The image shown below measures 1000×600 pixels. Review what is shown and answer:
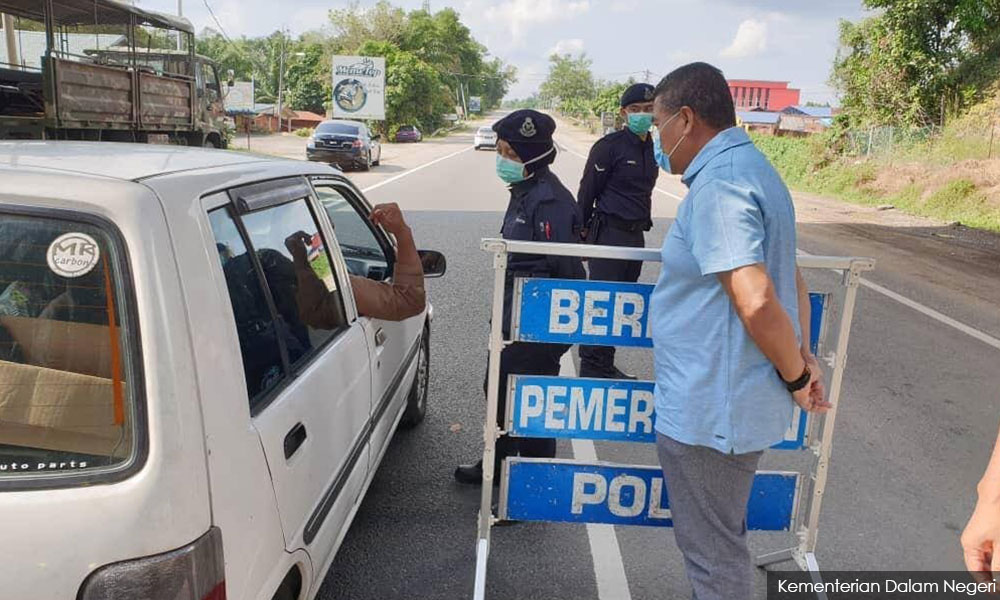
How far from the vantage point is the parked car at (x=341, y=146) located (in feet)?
77.5

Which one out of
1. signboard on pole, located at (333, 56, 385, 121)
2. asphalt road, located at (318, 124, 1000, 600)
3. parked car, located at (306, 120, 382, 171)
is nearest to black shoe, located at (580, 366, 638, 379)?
asphalt road, located at (318, 124, 1000, 600)

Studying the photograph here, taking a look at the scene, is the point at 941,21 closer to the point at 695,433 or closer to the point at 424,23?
the point at 695,433

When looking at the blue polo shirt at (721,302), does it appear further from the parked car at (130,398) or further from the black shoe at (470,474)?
the black shoe at (470,474)

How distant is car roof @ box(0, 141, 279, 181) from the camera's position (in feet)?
5.77

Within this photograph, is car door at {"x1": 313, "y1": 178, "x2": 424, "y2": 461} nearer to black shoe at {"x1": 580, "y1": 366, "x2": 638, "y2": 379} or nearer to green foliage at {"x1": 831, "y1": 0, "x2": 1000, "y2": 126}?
black shoe at {"x1": 580, "y1": 366, "x2": 638, "y2": 379}

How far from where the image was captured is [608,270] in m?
4.83

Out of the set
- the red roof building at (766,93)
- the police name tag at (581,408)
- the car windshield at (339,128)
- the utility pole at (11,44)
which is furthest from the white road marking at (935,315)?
the red roof building at (766,93)

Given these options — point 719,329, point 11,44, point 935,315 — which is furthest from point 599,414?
point 11,44

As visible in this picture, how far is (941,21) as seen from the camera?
69.6 feet

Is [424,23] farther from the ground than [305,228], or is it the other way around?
[424,23]

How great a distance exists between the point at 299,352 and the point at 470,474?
1.62m

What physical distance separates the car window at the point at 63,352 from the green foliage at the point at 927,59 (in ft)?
77.5

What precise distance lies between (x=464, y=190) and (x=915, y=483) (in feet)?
50.6

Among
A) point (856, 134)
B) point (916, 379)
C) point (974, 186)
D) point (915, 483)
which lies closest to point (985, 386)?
point (916, 379)
